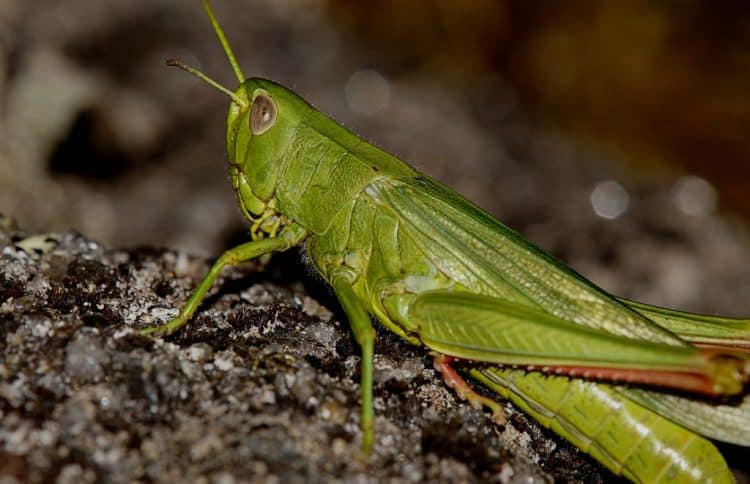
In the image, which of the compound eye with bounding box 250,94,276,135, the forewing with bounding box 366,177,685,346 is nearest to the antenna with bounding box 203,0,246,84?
the compound eye with bounding box 250,94,276,135

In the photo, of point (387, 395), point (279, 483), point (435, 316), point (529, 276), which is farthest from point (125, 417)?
point (529, 276)

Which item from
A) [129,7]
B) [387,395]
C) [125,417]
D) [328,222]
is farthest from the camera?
[129,7]

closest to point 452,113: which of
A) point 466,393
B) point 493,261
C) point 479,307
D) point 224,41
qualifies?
point 224,41

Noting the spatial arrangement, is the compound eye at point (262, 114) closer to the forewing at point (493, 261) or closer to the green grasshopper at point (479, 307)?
the green grasshopper at point (479, 307)

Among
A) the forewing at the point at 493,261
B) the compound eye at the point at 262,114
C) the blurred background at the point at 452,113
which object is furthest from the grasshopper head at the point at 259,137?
the blurred background at the point at 452,113

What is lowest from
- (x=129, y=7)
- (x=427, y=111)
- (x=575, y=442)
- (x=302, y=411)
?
(x=302, y=411)

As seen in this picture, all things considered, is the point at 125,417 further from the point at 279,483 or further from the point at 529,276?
the point at 529,276

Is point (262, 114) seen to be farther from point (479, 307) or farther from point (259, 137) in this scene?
point (479, 307)
